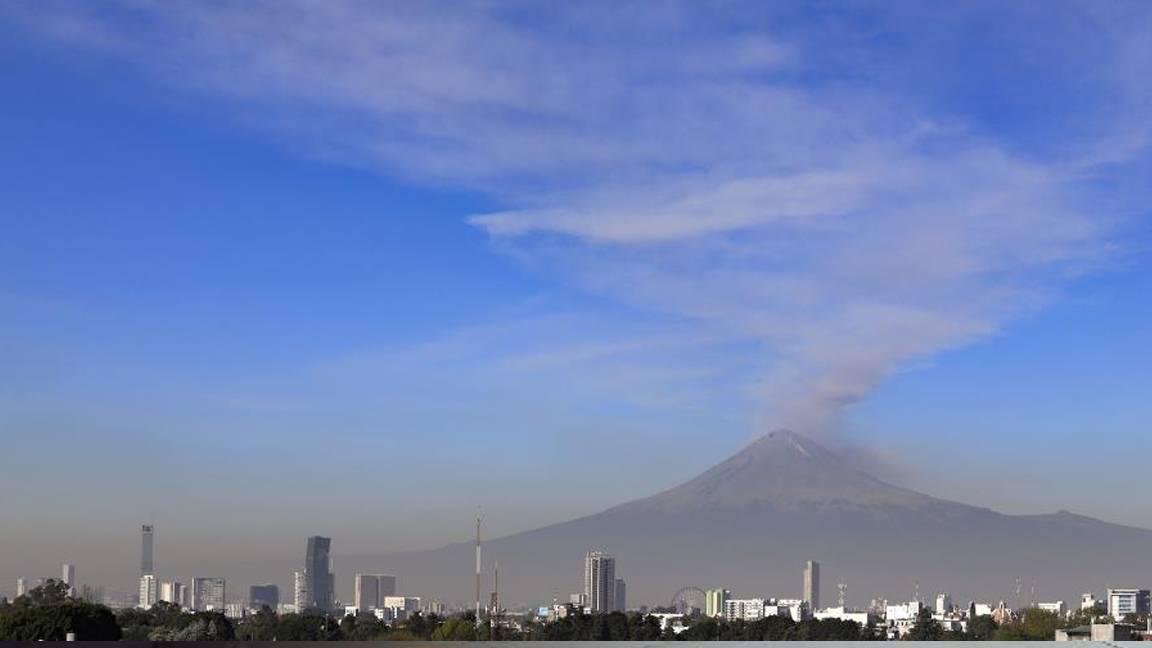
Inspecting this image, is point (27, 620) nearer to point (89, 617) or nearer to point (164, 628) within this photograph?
point (89, 617)

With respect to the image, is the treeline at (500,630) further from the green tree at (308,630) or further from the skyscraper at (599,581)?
the skyscraper at (599,581)

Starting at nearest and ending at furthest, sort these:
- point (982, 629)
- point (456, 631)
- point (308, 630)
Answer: point (456, 631), point (308, 630), point (982, 629)

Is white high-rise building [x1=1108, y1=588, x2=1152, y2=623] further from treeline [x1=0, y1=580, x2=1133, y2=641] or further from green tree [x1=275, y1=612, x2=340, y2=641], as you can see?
green tree [x1=275, y1=612, x2=340, y2=641]

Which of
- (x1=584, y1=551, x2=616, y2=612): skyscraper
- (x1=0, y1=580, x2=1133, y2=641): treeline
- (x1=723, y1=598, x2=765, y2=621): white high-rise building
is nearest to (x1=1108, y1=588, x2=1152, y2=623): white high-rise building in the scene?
(x1=723, y1=598, x2=765, y2=621): white high-rise building

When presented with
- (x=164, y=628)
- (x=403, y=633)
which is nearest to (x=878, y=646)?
(x=403, y=633)

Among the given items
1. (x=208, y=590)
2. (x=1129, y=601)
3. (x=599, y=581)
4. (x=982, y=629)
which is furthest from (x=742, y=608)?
(x=982, y=629)

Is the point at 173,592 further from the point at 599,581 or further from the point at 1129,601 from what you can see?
the point at 1129,601

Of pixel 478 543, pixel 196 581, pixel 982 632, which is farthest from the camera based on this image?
pixel 196 581
